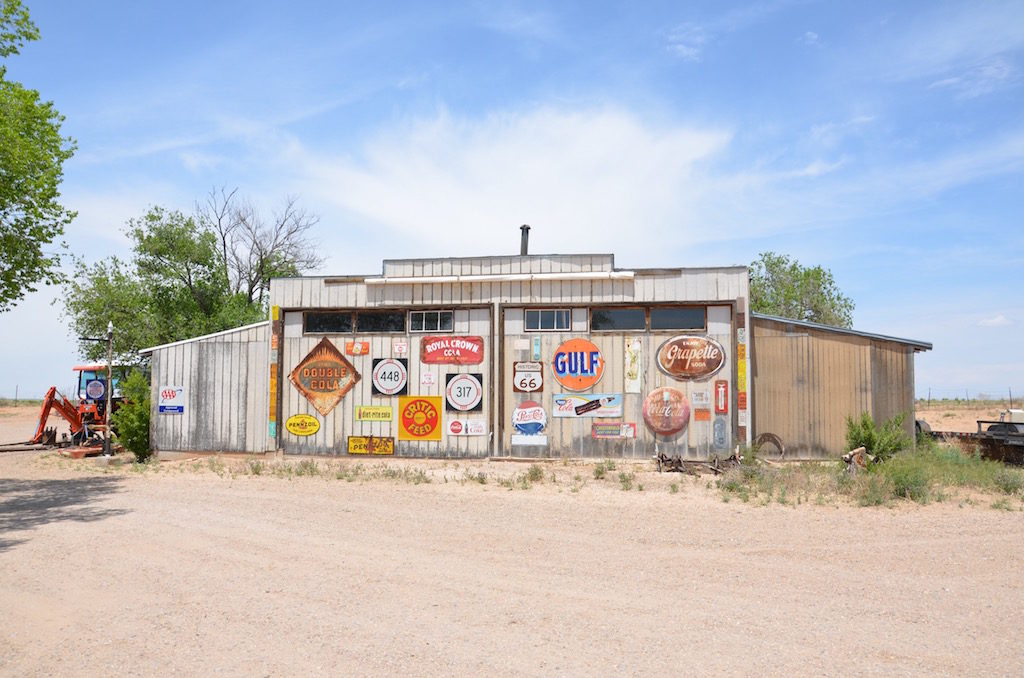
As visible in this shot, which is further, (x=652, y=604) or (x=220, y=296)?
(x=220, y=296)

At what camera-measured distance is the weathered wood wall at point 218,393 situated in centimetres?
2069

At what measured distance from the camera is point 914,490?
13.2 meters

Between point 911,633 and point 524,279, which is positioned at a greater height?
point 524,279

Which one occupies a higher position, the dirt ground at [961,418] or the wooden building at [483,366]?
the wooden building at [483,366]

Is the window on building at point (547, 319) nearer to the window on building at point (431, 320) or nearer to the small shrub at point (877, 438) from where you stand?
the window on building at point (431, 320)

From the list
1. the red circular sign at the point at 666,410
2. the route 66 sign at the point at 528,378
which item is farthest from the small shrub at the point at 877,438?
the route 66 sign at the point at 528,378

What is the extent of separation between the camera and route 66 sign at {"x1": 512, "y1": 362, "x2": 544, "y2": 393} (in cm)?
1922

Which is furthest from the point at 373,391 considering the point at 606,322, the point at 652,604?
the point at 652,604

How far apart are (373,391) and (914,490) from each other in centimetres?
1320

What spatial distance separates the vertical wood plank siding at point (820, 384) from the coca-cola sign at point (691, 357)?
1232 millimetres

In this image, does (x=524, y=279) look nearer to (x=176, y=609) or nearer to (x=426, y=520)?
(x=426, y=520)

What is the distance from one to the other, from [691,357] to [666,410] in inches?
59.7

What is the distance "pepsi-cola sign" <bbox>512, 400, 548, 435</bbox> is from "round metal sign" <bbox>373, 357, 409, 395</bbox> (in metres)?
3.24

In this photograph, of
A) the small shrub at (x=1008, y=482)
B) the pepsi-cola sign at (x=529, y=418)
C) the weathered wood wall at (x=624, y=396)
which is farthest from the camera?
the pepsi-cola sign at (x=529, y=418)
